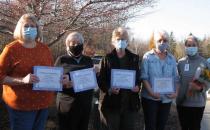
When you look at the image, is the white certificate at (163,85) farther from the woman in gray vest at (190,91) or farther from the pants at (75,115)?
the pants at (75,115)

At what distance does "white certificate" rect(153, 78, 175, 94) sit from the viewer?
6.68 m

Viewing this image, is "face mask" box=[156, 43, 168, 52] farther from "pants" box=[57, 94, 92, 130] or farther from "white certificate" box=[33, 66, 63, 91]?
"white certificate" box=[33, 66, 63, 91]

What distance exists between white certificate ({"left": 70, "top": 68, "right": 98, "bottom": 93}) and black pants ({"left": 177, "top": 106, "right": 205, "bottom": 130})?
171cm

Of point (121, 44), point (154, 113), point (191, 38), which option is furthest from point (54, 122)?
point (191, 38)

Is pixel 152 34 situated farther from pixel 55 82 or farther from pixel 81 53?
pixel 55 82

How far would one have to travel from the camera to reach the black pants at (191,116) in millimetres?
7059

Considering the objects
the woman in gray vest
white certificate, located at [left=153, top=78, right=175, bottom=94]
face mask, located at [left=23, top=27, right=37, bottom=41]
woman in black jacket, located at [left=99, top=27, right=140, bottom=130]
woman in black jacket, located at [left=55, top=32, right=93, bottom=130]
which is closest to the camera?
face mask, located at [left=23, top=27, right=37, bottom=41]

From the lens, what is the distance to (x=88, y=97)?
21.2 feet

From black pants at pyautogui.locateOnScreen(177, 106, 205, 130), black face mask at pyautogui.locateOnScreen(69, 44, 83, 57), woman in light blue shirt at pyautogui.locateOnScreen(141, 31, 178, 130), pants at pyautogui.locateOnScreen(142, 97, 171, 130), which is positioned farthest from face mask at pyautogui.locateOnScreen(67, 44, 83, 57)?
black pants at pyautogui.locateOnScreen(177, 106, 205, 130)

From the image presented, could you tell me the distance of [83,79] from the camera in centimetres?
626

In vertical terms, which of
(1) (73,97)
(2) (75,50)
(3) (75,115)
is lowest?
(3) (75,115)

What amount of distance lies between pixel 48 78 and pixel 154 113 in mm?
1908

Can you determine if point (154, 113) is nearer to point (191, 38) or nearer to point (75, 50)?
point (191, 38)

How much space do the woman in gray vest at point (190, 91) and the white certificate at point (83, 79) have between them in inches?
62.4
